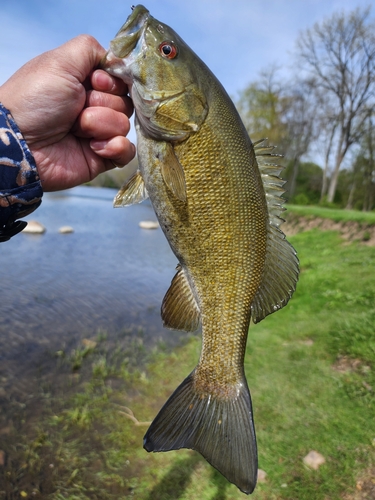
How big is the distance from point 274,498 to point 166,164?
3.33 meters

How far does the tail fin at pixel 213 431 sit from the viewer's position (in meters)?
1.82

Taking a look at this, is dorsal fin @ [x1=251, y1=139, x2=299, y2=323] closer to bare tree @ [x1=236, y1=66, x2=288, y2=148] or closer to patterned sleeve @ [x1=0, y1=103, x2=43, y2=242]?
patterned sleeve @ [x1=0, y1=103, x2=43, y2=242]

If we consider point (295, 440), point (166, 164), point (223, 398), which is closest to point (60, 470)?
point (295, 440)

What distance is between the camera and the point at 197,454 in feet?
13.1

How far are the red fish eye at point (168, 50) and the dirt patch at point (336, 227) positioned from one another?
11769 mm

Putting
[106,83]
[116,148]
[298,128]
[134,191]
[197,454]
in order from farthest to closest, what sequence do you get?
1. [298,128]
2. [197,454]
3. [116,148]
4. [106,83]
5. [134,191]

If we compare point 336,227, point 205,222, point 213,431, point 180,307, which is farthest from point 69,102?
point 336,227

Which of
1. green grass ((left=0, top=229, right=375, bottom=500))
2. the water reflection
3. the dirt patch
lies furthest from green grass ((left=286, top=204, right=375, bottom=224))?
green grass ((left=0, top=229, right=375, bottom=500))

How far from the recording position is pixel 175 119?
1.91m

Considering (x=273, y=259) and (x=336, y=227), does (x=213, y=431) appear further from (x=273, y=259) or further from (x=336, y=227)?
(x=336, y=227)

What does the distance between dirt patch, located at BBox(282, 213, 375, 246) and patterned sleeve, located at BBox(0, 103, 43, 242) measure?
11995mm

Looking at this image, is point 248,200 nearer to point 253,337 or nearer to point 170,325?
point 170,325

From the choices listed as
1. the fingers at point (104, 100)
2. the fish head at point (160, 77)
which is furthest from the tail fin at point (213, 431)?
the fingers at point (104, 100)

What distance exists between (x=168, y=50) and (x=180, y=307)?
146 centimetres
